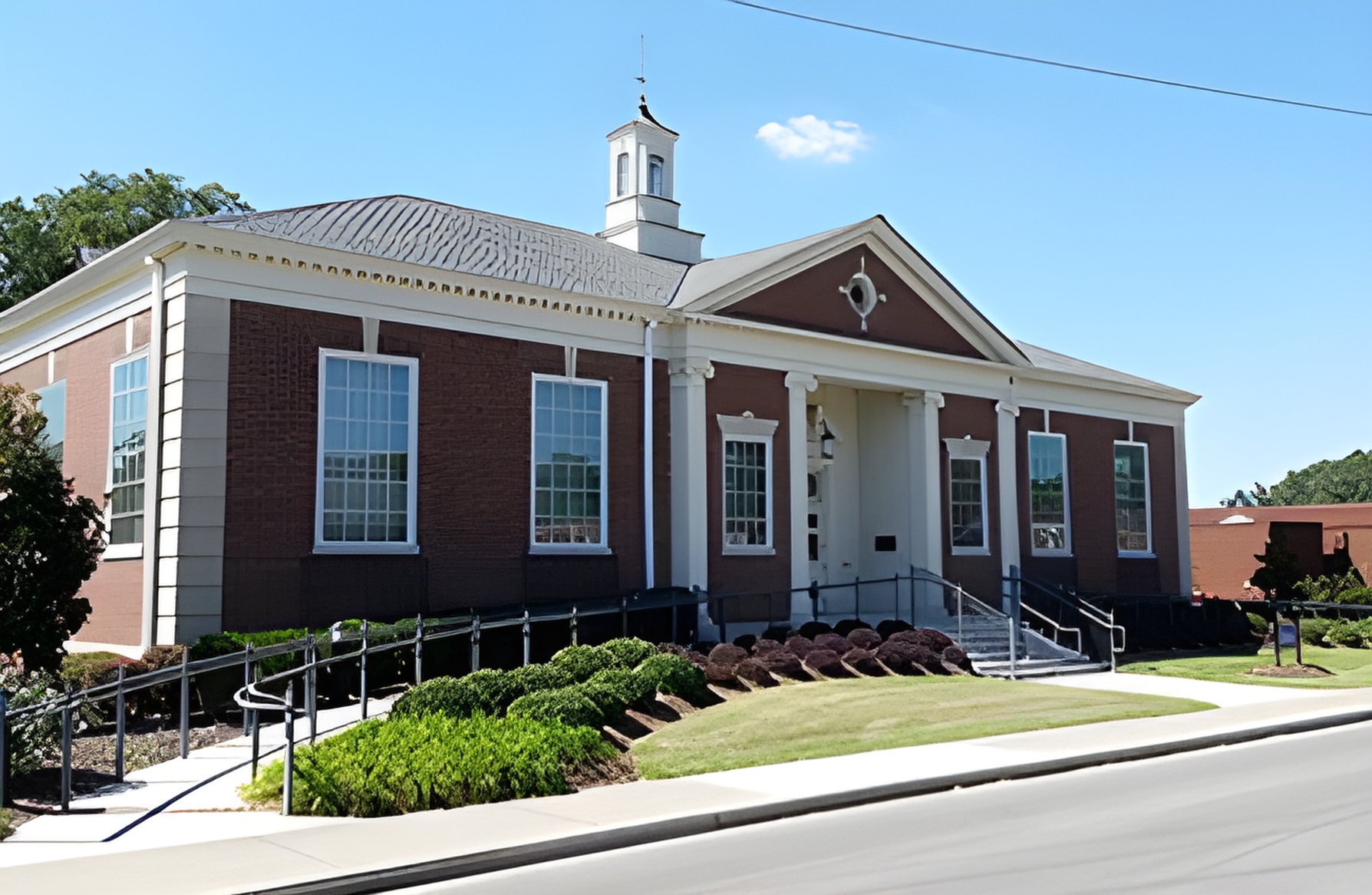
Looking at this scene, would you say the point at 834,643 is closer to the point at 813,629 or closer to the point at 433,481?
the point at 813,629

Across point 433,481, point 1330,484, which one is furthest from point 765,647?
point 1330,484

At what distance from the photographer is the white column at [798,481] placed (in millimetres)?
23562

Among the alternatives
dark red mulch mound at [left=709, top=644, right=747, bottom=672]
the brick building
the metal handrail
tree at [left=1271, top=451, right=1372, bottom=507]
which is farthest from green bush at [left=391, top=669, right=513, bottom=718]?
tree at [left=1271, top=451, right=1372, bottom=507]

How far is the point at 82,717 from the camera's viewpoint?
14.0 meters

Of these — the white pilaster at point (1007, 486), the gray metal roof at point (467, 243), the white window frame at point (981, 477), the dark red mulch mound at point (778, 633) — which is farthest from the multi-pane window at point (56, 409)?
the white pilaster at point (1007, 486)

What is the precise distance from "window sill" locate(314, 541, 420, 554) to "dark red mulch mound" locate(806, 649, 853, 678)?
6011 mm

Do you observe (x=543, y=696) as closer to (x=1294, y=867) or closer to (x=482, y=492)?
(x=482, y=492)

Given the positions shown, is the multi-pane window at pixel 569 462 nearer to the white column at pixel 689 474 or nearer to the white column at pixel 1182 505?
the white column at pixel 689 474

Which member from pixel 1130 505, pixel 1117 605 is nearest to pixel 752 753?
pixel 1117 605

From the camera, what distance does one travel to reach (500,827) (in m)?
9.66

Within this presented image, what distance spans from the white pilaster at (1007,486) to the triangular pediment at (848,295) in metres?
1.21

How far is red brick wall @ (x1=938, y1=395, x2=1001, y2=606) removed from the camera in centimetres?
2642

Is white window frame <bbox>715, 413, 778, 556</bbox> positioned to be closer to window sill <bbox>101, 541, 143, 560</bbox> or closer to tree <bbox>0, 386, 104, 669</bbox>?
window sill <bbox>101, 541, 143, 560</bbox>

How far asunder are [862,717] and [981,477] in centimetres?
1293
